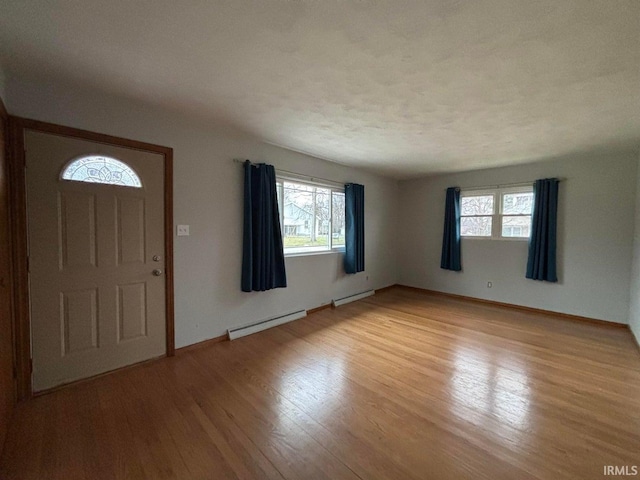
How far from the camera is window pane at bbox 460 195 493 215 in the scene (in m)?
4.67

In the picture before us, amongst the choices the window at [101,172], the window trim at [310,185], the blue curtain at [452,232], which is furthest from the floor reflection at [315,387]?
the blue curtain at [452,232]

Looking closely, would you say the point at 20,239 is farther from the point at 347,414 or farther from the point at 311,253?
the point at 311,253

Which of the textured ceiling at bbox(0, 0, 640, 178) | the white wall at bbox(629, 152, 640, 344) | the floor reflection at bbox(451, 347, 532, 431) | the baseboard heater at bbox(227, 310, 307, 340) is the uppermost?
the textured ceiling at bbox(0, 0, 640, 178)

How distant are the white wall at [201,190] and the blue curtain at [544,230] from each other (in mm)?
3484

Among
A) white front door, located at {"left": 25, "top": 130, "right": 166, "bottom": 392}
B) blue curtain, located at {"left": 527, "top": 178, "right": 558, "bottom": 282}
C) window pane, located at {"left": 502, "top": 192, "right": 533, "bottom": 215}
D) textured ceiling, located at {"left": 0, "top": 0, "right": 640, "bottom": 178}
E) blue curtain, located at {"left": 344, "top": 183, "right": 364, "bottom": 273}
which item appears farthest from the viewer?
blue curtain, located at {"left": 344, "top": 183, "right": 364, "bottom": 273}

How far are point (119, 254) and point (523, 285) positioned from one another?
18.3ft

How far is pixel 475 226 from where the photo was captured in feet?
15.8

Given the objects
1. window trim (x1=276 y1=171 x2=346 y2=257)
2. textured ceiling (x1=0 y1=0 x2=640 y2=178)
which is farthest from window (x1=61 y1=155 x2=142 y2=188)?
window trim (x1=276 y1=171 x2=346 y2=257)

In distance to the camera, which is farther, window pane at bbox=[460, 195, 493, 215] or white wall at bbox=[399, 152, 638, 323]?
window pane at bbox=[460, 195, 493, 215]

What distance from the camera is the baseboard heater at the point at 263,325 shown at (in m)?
3.11

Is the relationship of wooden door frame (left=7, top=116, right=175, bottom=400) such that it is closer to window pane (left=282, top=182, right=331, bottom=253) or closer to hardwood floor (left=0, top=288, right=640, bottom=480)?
hardwood floor (left=0, top=288, right=640, bottom=480)

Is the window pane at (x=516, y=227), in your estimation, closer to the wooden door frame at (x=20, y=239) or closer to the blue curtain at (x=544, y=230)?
the blue curtain at (x=544, y=230)

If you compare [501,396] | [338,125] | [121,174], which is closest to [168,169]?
[121,174]

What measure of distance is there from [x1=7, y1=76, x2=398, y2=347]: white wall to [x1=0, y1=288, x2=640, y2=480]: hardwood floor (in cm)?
48
